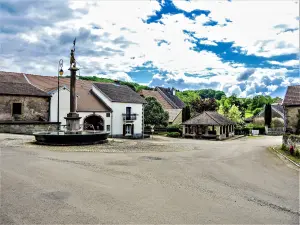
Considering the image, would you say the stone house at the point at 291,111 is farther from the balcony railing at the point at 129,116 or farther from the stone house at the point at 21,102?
the stone house at the point at 21,102

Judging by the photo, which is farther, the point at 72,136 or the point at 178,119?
the point at 178,119

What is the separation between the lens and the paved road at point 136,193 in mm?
6398

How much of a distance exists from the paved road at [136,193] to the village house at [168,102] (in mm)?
46627

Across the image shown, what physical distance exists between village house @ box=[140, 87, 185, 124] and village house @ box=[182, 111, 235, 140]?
11.8 m

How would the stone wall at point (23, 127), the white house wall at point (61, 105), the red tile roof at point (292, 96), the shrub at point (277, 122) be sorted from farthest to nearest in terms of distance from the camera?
the shrub at point (277, 122)
the white house wall at point (61, 105)
the red tile roof at point (292, 96)
the stone wall at point (23, 127)

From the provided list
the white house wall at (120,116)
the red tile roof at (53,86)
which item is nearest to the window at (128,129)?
the white house wall at (120,116)

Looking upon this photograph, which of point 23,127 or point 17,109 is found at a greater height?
point 17,109

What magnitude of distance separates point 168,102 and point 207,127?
21543 mm

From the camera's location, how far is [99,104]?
3834 centimetres

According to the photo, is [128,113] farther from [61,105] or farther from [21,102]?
[21,102]

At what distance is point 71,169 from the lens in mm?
10484

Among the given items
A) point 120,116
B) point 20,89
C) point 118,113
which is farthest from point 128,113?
point 20,89

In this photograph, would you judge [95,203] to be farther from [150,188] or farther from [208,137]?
[208,137]

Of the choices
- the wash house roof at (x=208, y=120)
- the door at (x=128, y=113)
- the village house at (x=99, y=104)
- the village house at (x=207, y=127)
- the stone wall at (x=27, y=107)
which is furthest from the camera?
the village house at (x=207, y=127)
